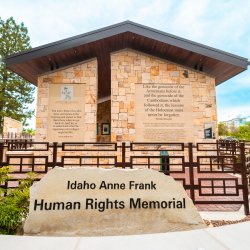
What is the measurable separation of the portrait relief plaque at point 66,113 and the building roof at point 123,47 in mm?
1236

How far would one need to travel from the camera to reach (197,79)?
34.3ft

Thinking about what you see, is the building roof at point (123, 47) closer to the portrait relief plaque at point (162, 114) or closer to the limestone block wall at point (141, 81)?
the limestone block wall at point (141, 81)

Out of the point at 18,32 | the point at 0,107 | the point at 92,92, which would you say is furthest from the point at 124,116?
the point at 18,32

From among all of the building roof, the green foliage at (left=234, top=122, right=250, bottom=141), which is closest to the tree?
the building roof

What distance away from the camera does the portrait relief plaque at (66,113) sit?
32.5ft

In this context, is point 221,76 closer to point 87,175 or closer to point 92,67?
point 92,67

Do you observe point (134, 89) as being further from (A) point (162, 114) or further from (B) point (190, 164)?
(B) point (190, 164)

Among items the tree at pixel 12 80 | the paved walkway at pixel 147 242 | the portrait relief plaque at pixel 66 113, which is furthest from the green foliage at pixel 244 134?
the tree at pixel 12 80

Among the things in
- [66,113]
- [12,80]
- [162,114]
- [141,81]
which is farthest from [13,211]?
[12,80]

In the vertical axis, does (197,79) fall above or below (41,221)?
above

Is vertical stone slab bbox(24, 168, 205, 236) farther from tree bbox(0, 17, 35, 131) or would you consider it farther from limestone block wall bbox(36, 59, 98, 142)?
tree bbox(0, 17, 35, 131)

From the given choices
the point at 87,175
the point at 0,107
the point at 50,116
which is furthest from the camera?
the point at 0,107

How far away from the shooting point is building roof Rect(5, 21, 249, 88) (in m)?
9.23

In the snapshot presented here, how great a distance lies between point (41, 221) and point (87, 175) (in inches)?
34.8
